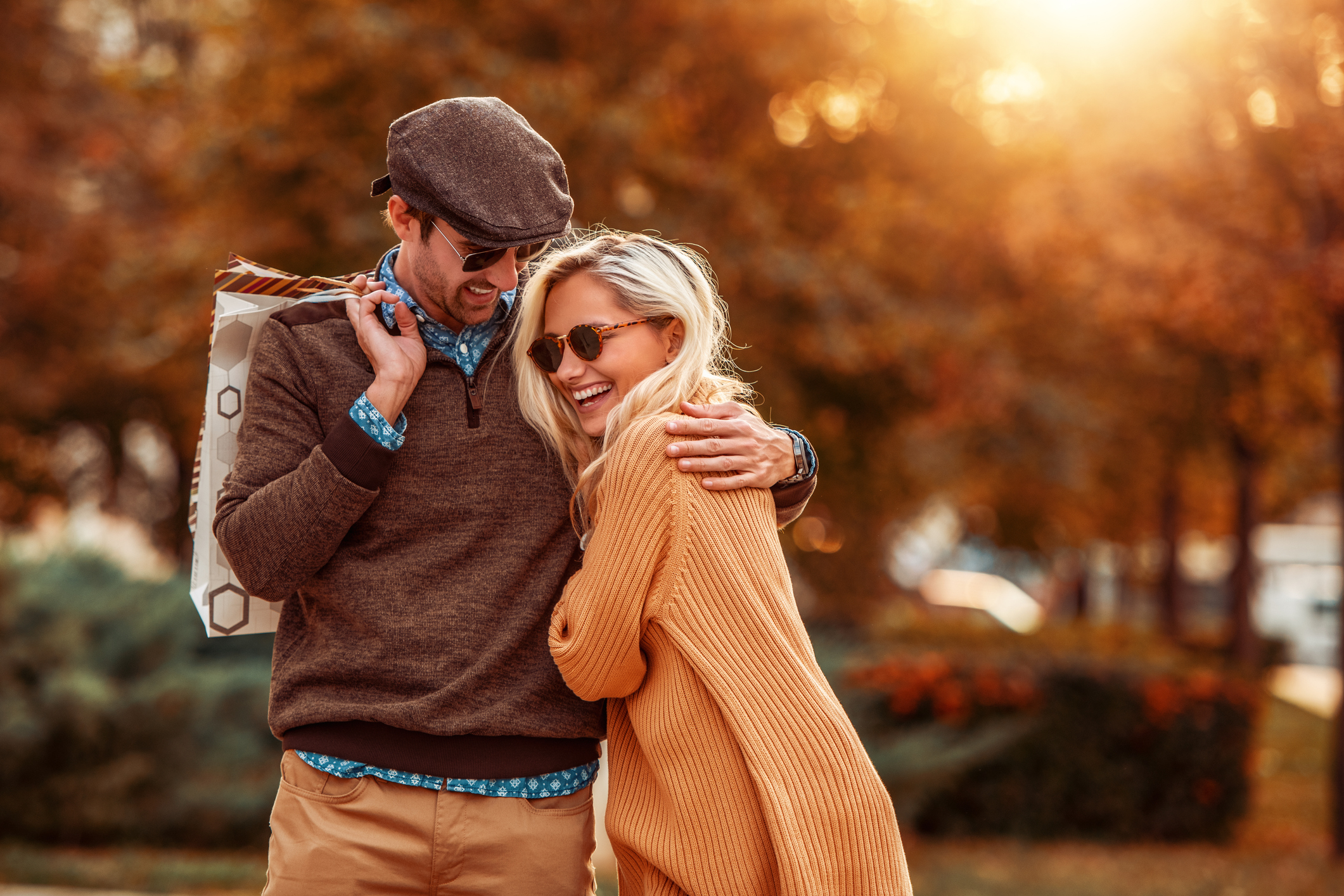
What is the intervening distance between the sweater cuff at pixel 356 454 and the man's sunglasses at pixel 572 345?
0.34 meters

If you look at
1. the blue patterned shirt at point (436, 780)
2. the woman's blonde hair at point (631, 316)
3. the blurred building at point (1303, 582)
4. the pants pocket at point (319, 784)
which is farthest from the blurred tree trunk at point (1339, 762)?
the blurred building at point (1303, 582)

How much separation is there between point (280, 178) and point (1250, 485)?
11.8 meters

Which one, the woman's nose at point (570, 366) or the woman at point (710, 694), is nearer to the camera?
the woman at point (710, 694)

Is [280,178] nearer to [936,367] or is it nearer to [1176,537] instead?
[936,367]

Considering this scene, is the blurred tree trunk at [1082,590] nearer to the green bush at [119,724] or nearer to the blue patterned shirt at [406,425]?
the green bush at [119,724]

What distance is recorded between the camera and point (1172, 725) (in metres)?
8.86

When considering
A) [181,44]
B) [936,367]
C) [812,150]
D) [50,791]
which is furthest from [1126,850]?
[181,44]

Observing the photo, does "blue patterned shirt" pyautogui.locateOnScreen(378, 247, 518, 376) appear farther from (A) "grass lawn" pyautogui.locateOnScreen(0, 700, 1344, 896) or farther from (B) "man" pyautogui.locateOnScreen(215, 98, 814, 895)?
(A) "grass lawn" pyautogui.locateOnScreen(0, 700, 1344, 896)

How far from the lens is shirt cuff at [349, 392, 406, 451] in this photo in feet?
6.53

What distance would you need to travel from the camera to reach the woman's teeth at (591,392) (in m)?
2.18

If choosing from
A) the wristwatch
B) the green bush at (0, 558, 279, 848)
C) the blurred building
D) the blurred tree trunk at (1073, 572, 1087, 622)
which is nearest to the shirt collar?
the wristwatch

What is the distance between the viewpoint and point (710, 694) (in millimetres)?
1919

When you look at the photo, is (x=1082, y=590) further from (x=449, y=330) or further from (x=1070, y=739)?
(x=449, y=330)

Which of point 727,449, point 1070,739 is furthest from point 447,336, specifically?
point 1070,739
